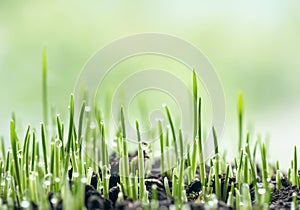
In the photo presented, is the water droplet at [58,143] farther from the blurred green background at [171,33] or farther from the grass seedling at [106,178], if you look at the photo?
the blurred green background at [171,33]

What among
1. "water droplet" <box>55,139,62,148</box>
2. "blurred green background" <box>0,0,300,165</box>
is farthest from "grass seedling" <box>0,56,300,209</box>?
"blurred green background" <box>0,0,300,165</box>

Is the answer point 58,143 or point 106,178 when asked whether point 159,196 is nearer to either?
point 106,178

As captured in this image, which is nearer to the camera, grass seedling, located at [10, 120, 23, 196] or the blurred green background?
grass seedling, located at [10, 120, 23, 196]

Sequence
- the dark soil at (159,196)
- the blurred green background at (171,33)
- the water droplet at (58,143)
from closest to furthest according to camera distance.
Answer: the dark soil at (159,196)
the water droplet at (58,143)
the blurred green background at (171,33)

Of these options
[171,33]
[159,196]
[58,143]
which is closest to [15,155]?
[58,143]

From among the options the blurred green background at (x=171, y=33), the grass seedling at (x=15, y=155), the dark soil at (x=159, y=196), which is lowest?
the dark soil at (x=159, y=196)

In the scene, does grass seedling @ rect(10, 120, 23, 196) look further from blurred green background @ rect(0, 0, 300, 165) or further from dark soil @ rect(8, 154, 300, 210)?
blurred green background @ rect(0, 0, 300, 165)

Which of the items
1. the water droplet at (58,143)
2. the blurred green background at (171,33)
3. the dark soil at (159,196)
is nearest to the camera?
the dark soil at (159,196)

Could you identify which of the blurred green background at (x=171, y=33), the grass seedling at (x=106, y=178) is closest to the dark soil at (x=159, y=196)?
the grass seedling at (x=106, y=178)

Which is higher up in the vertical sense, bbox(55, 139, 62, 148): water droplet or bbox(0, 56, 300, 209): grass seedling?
bbox(55, 139, 62, 148): water droplet
